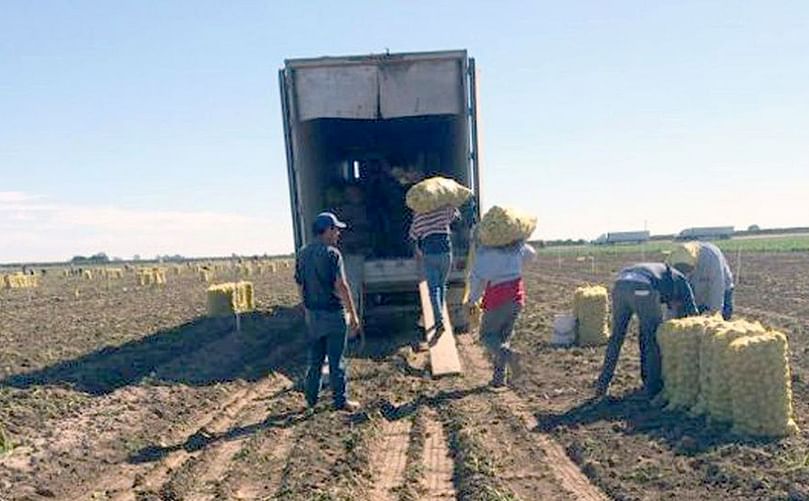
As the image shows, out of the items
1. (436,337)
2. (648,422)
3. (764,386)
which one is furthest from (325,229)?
(764,386)

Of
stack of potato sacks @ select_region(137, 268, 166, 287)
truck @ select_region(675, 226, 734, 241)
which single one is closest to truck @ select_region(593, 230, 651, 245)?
truck @ select_region(675, 226, 734, 241)

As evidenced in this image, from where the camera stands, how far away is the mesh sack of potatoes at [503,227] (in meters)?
7.88

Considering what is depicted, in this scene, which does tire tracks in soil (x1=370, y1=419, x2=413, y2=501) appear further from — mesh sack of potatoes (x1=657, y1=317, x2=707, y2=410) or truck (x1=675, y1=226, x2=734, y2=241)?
truck (x1=675, y1=226, x2=734, y2=241)

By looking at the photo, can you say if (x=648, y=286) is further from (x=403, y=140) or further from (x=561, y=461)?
(x=403, y=140)

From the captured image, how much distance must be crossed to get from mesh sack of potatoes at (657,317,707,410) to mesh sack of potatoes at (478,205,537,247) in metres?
1.79

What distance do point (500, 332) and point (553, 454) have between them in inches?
92.3

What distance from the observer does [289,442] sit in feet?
21.7

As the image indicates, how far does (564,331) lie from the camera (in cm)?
1101

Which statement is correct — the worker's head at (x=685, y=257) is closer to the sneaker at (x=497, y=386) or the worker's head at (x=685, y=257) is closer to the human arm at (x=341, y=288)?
the sneaker at (x=497, y=386)

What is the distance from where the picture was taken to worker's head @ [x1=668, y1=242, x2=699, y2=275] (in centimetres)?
741

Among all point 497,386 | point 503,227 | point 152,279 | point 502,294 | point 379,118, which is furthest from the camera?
point 152,279

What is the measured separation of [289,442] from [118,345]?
24.8ft

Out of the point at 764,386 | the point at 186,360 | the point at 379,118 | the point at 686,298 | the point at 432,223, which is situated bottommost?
the point at 186,360

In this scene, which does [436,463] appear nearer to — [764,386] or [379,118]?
[764,386]
